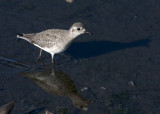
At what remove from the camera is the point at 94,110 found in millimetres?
10656

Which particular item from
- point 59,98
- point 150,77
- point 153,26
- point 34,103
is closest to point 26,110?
point 34,103

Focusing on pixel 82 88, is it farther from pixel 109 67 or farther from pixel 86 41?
pixel 86 41

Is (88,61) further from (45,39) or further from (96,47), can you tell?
(45,39)

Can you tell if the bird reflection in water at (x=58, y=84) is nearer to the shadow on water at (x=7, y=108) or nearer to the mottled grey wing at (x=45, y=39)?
the mottled grey wing at (x=45, y=39)

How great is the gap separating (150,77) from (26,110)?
4444 millimetres

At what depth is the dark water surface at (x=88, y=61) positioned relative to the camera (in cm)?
1090

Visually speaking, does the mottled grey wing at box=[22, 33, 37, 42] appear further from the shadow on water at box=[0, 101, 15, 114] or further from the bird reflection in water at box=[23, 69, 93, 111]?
the shadow on water at box=[0, 101, 15, 114]

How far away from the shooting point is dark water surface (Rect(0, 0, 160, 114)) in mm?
10898

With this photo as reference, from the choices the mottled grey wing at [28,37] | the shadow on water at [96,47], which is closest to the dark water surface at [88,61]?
the shadow on water at [96,47]

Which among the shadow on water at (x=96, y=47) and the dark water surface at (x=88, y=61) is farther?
the shadow on water at (x=96, y=47)

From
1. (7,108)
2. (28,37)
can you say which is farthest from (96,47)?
(7,108)

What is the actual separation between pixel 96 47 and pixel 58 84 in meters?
2.50

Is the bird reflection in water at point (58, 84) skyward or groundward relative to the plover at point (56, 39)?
groundward

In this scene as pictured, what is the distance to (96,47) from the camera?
528 inches
